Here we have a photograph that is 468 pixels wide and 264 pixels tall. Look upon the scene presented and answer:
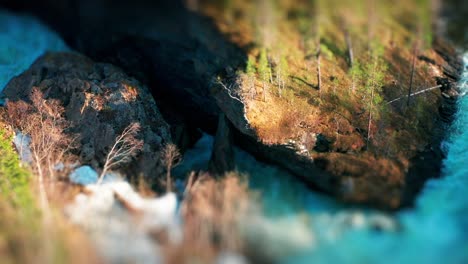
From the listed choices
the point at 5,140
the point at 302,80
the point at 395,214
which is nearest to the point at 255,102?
the point at 302,80

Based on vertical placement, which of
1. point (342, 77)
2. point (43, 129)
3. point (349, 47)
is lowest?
point (43, 129)

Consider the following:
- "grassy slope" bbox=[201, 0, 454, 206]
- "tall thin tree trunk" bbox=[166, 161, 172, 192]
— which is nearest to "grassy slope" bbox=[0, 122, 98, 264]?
"tall thin tree trunk" bbox=[166, 161, 172, 192]

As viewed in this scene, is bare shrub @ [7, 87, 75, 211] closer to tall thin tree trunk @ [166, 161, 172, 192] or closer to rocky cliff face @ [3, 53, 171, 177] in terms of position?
rocky cliff face @ [3, 53, 171, 177]

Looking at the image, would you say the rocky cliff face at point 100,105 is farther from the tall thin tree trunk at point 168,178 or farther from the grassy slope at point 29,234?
the grassy slope at point 29,234

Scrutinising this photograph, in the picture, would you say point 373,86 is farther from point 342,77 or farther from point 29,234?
point 29,234

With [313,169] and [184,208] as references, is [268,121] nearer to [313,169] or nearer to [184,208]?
[313,169]

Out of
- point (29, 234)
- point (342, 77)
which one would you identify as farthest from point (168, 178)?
point (342, 77)

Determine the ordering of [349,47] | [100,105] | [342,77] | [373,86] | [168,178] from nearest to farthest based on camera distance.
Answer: [168,178] < [349,47] < [373,86] < [100,105] < [342,77]
